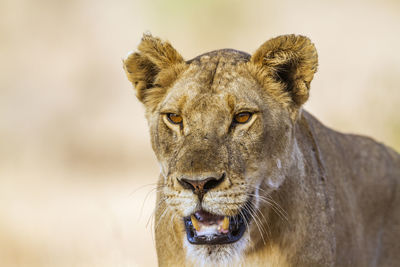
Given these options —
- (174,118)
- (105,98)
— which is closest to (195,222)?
(174,118)

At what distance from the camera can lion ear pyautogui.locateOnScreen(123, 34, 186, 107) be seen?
164 inches

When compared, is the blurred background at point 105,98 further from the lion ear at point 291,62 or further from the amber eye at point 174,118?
the lion ear at point 291,62

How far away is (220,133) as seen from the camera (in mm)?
3693

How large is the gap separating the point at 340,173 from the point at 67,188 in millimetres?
6635

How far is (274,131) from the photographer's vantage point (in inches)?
152

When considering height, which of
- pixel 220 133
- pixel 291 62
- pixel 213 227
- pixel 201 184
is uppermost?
pixel 291 62

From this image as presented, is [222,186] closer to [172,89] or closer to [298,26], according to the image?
[172,89]

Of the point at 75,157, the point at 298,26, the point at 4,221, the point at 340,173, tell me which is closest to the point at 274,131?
the point at 340,173

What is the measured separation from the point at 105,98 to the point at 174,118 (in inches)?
385

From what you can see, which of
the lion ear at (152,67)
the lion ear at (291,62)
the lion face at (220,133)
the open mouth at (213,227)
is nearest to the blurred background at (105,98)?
the lion ear at (152,67)

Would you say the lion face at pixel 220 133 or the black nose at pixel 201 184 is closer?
the black nose at pixel 201 184

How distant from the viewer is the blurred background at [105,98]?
29.0ft

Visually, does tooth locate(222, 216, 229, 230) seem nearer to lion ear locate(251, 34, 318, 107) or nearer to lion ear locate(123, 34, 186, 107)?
lion ear locate(251, 34, 318, 107)

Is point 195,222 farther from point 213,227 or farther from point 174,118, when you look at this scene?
point 174,118
